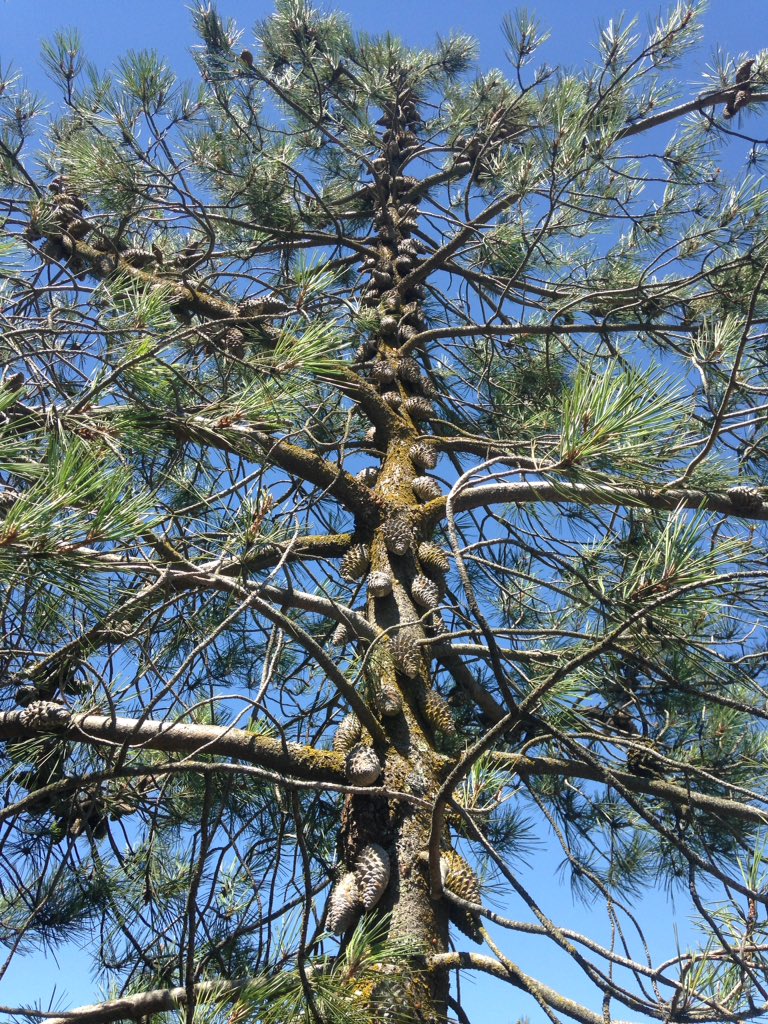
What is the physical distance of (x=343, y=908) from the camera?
179 cm

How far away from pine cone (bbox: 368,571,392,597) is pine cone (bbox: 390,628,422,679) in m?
0.17

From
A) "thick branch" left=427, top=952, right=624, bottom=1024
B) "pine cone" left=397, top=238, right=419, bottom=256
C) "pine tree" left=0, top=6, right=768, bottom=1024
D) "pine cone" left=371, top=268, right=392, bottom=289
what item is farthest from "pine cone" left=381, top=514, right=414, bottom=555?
"pine cone" left=397, top=238, right=419, bottom=256

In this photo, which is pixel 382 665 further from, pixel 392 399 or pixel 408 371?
pixel 408 371

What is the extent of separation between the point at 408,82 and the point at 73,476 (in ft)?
13.0

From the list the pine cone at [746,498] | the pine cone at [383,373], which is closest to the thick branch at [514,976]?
the pine cone at [746,498]

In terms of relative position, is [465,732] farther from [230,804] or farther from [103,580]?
[103,580]

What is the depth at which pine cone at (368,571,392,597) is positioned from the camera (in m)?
2.39

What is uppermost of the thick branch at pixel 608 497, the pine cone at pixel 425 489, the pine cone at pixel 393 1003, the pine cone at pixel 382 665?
the pine cone at pixel 425 489

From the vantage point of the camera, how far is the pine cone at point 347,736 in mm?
2049

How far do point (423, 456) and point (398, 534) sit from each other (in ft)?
1.48

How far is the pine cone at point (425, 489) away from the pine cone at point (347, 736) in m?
0.87

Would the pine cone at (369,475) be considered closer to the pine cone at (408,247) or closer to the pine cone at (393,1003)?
the pine cone at (408,247)

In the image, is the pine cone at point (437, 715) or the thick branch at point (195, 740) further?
the pine cone at point (437, 715)

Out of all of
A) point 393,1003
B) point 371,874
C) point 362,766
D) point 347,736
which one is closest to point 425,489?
point 347,736
